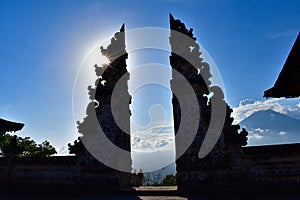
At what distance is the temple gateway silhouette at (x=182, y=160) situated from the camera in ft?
25.8

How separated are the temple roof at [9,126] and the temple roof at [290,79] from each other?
383 inches

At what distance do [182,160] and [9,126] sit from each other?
23.4 ft

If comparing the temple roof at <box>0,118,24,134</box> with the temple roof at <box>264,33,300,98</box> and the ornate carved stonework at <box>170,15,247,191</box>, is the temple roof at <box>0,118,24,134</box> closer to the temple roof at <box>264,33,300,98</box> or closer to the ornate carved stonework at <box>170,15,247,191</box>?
the ornate carved stonework at <box>170,15,247,191</box>

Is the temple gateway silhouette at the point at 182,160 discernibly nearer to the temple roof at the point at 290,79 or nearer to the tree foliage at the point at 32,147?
the temple roof at the point at 290,79

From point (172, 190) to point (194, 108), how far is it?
278 cm

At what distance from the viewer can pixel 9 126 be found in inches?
426

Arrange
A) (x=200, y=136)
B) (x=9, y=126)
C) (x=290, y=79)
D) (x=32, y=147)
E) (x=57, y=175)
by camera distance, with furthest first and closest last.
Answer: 1. (x=32, y=147)
2. (x=9, y=126)
3. (x=57, y=175)
4. (x=200, y=136)
5. (x=290, y=79)

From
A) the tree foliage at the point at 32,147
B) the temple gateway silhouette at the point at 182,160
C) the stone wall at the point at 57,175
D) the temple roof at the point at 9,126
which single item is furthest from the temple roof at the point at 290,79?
the tree foliage at the point at 32,147

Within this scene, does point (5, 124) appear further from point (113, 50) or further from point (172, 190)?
point (172, 190)

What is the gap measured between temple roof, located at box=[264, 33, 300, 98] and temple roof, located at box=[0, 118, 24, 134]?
972cm

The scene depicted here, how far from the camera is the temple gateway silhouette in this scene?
7.88 metres

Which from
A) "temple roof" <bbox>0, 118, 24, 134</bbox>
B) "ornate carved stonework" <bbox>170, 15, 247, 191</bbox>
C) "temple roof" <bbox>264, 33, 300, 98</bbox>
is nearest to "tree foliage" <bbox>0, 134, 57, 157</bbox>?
"temple roof" <bbox>0, 118, 24, 134</bbox>

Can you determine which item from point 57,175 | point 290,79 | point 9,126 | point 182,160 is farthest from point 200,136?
point 9,126

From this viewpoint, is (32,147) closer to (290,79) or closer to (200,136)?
(200,136)
